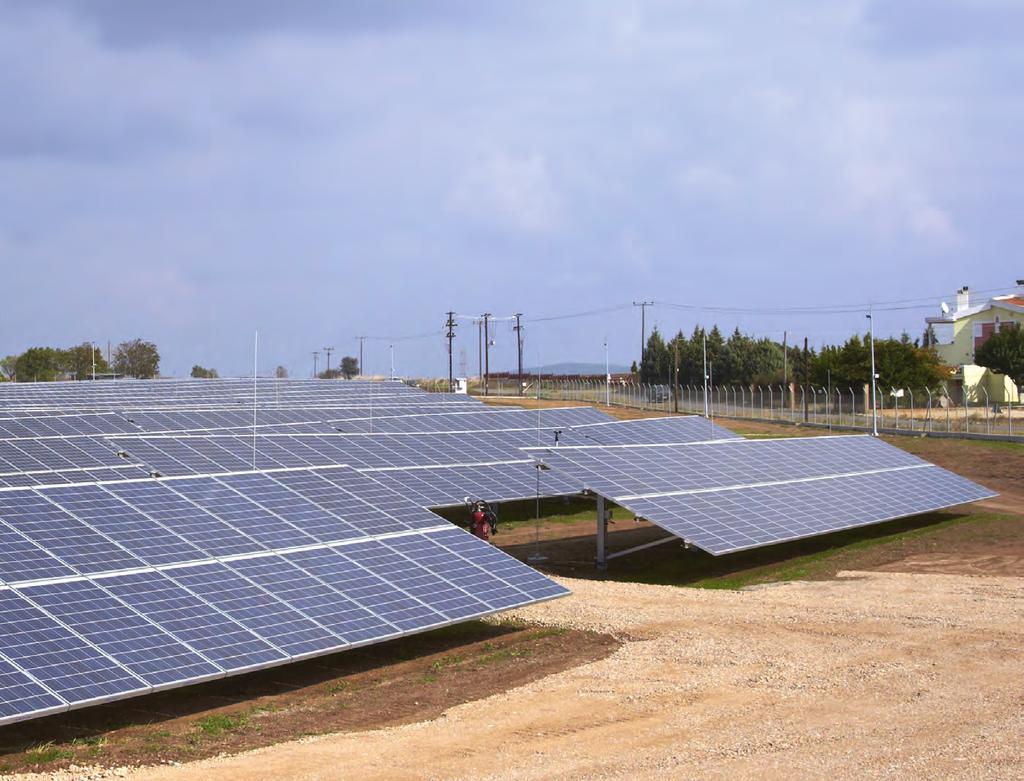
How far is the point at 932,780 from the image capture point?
12.3 m

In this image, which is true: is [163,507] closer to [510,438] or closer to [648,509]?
[648,509]

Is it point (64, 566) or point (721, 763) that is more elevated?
point (64, 566)

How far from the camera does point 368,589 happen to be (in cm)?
1734

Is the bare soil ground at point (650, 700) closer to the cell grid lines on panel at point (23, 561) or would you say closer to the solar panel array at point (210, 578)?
the solar panel array at point (210, 578)

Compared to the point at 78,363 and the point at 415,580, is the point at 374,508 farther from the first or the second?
the point at 78,363

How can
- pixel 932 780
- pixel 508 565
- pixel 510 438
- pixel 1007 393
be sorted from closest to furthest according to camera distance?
pixel 932 780 → pixel 508 565 → pixel 510 438 → pixel 1007 393

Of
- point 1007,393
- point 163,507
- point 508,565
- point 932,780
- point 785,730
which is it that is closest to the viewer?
point 932,780

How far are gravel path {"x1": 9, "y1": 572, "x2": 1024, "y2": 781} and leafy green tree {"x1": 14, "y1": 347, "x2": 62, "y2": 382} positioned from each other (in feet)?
425

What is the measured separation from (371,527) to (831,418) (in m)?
59.5

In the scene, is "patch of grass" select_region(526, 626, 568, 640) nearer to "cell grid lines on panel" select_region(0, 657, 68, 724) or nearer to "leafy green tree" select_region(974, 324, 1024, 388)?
"cell grid lines on panel" select_region(0, 657, 68, 724)

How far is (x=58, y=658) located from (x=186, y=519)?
4770 mm

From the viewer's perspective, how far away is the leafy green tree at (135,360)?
15562cm

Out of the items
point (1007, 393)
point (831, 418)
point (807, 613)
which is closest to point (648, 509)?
point (807, 613)

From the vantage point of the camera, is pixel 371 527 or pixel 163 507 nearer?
pixel 163 507
